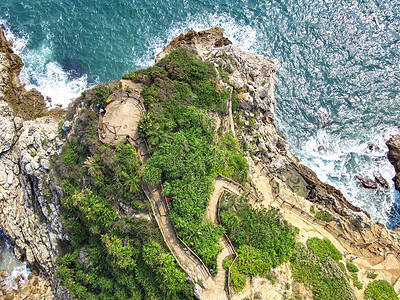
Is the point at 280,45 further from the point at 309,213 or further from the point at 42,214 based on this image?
the point at 42,214

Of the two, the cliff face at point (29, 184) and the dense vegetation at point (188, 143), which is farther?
the cliff face at point (29, 184)

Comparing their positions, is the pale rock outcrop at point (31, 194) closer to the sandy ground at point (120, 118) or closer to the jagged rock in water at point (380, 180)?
the sandy ground at point (120, 118)

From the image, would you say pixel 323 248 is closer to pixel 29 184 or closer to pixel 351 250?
pixel 351 250

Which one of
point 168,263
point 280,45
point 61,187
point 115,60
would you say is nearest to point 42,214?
point 61,187

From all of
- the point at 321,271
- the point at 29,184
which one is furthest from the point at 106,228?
the point at 321,271

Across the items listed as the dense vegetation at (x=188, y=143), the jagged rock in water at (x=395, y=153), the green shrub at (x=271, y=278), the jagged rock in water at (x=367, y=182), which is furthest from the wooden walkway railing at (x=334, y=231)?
the jagged rock in water at (x=395, y=153)

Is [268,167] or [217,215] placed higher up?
[268,167]

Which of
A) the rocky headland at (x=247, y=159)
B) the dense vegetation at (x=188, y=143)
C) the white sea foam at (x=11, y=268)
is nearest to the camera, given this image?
the dense vegetation at (x=188, y=143)
